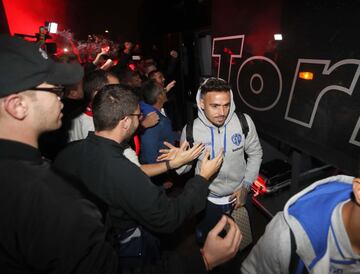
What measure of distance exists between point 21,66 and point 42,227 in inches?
29.5

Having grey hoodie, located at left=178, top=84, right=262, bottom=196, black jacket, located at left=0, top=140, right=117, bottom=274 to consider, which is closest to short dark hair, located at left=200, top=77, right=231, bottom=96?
grey hoodie, located at left=178, top=84, right=262, bottom=196

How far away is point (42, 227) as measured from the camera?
958mm

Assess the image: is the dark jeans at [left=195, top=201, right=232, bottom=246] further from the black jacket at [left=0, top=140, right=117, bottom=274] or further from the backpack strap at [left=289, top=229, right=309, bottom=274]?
the black jacket at [left=0, top=140, right=117, bottom=274]

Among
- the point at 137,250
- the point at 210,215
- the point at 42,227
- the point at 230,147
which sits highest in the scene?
the point at 42,227

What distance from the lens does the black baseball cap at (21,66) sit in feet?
3.60

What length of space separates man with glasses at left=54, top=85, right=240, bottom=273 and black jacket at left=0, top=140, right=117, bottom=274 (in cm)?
51

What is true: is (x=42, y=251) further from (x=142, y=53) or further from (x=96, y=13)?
(x=96, y=13)

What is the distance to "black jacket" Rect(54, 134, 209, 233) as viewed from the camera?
1.55 metres

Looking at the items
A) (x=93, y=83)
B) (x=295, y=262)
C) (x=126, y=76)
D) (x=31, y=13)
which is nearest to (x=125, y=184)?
(x=295, y=262)

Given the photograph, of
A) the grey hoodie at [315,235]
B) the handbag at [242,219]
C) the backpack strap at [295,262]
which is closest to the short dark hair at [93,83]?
the handbag at [242,219]

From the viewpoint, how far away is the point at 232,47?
426 centimetres

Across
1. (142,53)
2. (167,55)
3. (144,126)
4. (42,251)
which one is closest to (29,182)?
(42,251)

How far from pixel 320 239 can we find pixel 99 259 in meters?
1.11

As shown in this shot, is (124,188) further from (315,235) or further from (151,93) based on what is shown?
(151,93)
